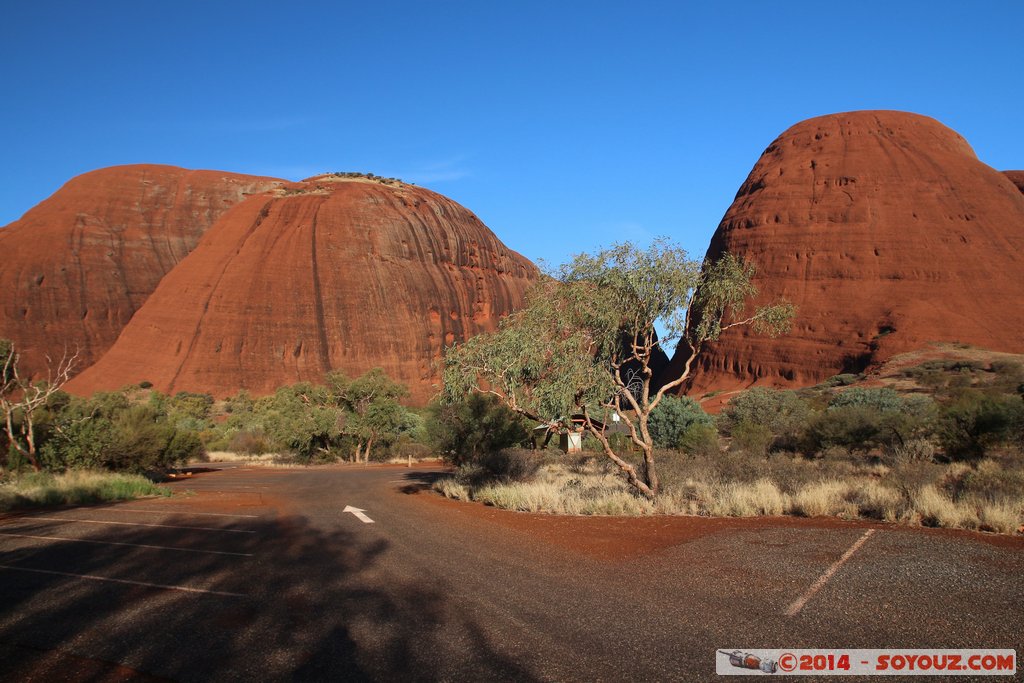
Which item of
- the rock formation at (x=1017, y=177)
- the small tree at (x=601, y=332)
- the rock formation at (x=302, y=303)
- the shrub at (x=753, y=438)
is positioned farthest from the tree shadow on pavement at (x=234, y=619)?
the rock formation at (x=1017, y=177)

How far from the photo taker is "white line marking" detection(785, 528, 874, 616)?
5.51m

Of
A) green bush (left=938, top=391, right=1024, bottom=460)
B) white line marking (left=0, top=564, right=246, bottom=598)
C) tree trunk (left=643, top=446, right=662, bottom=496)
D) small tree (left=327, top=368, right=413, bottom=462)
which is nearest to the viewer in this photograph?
white line marking (left=0, top=564, right=246, bottom=598)

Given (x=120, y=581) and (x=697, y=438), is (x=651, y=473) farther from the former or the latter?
(x=697, y=438)

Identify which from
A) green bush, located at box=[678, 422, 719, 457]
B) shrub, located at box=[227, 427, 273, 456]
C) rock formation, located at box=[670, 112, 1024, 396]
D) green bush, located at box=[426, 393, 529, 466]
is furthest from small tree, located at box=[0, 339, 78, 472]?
rock formation, located at box=[670, 112, 1024, 396]

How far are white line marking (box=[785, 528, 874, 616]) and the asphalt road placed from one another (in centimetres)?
3

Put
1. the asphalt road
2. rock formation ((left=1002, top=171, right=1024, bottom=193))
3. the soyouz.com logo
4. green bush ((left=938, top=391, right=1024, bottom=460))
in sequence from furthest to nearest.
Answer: rock formation ((left=1002, top=171, right=1024, bottom=193)), green bush ((left=938, top=391, right=1024, bottom=460)), the asphalt road, the soyouz.com logo

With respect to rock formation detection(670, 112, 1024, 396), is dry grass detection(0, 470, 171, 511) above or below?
below

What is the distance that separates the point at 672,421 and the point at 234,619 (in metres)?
22.3

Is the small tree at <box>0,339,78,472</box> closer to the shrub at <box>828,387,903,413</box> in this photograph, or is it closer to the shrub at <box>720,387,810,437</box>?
the shrub at <box>720,387,810,437</box>

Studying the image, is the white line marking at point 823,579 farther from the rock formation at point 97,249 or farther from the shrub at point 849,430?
the rock formation at point 97,249

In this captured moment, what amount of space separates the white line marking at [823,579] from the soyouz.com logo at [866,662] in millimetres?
960

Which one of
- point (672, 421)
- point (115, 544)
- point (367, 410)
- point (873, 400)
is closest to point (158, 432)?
point (367, 410)

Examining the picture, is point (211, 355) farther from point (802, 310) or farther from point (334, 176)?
point (802, 310)

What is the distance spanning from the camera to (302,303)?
211ft
